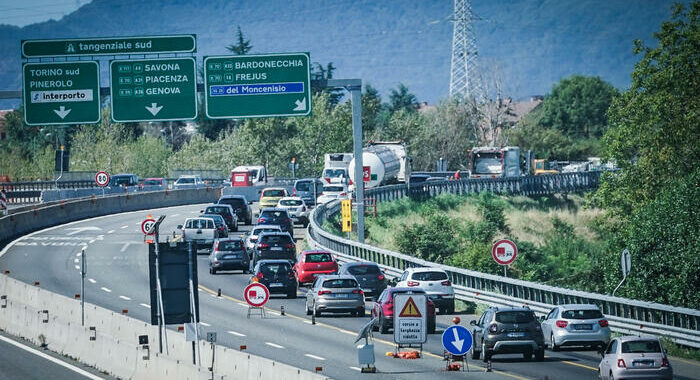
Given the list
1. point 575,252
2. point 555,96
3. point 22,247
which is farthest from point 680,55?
point 555,96

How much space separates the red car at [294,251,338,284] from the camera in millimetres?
42000

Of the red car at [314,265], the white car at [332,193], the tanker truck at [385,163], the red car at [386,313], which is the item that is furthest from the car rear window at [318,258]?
the tanker truck at [385,163]

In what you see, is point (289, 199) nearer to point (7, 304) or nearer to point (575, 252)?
point (575, 252)

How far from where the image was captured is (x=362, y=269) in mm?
38938

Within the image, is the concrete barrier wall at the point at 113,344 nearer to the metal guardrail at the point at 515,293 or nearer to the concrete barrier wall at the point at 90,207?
the metal guardrail at the point at 515,293

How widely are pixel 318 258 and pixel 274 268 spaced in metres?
3.44

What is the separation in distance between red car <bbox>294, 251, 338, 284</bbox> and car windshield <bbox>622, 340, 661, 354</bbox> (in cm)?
2004

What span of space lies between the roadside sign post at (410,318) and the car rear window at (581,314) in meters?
4.37

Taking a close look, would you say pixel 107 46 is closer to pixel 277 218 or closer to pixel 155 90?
pixel 155 90

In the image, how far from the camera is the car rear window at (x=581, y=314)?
28.5 meters

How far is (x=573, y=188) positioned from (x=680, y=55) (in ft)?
148

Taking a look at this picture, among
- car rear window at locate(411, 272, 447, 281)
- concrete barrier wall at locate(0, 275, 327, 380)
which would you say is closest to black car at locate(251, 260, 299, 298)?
car rear window at locate(411, 272, 447, 281)

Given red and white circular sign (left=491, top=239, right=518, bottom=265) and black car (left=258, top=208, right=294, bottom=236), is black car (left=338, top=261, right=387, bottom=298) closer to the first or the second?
red and white circular sign (left=491, top=239, right=518, bottom=265)

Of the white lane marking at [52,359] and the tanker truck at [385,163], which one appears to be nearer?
the white lane marking at [52,359]
